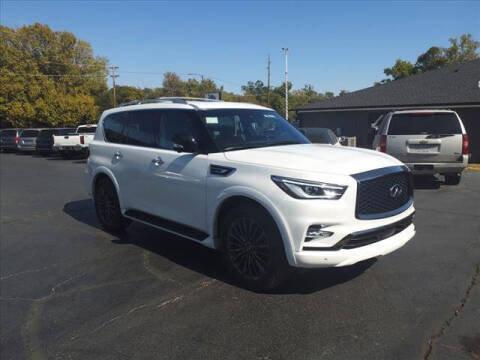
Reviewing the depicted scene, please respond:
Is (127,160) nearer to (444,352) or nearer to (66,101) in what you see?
(444,352)

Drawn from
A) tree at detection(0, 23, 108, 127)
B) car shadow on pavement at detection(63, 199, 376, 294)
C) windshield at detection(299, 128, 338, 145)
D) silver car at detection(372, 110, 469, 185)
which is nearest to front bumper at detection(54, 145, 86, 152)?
windshield at detection(299, 128, 338, 145)

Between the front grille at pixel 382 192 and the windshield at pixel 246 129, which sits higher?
the windshield at pixel 246 129

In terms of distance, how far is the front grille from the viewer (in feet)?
12.0

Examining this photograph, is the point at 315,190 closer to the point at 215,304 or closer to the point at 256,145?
the point at 256,145

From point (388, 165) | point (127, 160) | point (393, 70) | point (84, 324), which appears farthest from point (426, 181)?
point (393, 70)

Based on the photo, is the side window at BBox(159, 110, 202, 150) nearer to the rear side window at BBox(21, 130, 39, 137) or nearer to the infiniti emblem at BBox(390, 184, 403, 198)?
the infiniti emblem at BBox(390, 184, 403, 198)

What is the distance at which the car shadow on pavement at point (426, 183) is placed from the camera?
33.4ft

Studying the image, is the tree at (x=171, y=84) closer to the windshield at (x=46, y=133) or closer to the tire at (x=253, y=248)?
the windshield at (x=46, y=133)

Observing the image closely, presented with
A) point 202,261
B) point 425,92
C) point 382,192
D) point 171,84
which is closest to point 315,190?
point 382,192

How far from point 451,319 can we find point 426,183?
8117mm

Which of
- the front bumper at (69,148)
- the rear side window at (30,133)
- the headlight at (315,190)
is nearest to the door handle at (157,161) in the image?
the headlight at (315,190)

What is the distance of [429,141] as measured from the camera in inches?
369

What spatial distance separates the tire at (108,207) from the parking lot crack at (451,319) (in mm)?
4550

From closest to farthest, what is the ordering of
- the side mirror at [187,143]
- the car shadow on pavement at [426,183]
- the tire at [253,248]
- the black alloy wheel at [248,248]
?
the tire at [253,248], the black alloy wheel at [248,248], the side mirror at [187,143], the car shadow on pavement at [426,183]
